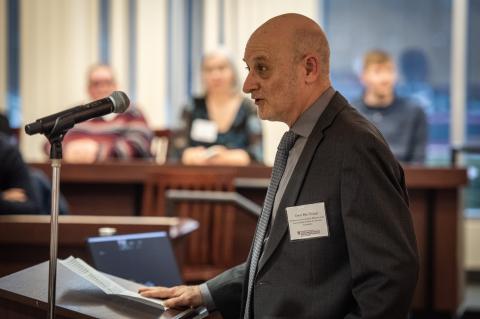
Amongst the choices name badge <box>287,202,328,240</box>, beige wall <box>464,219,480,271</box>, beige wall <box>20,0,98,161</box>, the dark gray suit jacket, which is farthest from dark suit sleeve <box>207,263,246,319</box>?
beige wall <box>20,0,98,161</box>

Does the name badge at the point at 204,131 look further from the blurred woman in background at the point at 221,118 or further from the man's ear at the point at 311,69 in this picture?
the man's ear at the point at 311,69

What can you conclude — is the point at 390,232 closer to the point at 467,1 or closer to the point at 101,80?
the point at 101,80

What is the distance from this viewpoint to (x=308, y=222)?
1.77 m

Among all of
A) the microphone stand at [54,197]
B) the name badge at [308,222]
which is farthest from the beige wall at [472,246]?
the microphone stand at [54,197]

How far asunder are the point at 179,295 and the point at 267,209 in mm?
299

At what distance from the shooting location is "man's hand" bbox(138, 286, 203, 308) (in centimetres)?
197

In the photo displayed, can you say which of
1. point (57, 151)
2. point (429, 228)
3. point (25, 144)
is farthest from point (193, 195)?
point (25, 144)

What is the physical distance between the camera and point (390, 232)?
5.55ft

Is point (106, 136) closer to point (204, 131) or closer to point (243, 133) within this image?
point (204, 131)

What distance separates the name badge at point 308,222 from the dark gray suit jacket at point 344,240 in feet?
0.04

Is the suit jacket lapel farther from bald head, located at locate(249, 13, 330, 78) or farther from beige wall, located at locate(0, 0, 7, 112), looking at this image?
beige wall, located at locate(0, 0, 7, 112)

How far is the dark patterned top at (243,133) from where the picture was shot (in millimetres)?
5266

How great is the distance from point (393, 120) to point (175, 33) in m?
2.19

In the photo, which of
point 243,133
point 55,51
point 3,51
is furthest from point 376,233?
point 3,51
